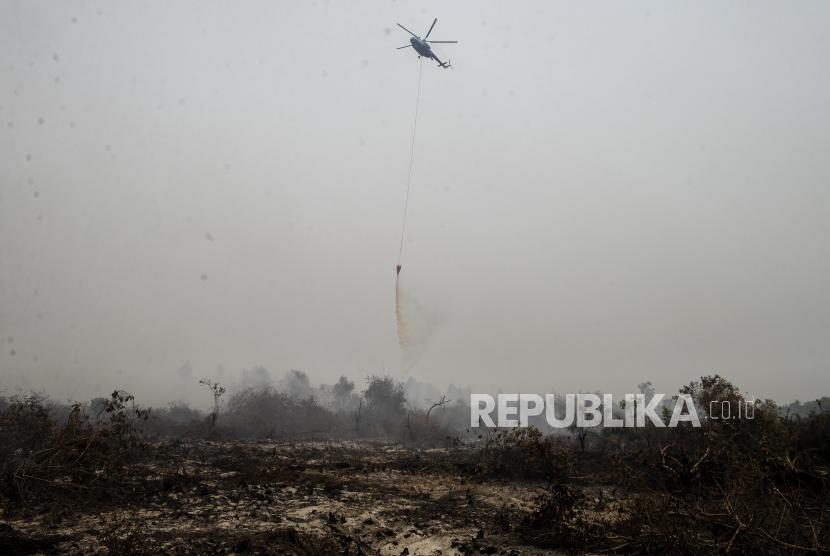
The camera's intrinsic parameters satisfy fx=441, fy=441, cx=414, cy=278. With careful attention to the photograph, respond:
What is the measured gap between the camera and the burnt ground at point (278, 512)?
657cm

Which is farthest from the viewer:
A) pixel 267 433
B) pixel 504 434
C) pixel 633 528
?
pixel 267 433

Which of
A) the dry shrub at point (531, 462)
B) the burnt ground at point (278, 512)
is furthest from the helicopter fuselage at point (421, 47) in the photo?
the burnt ground at point (278, 512)

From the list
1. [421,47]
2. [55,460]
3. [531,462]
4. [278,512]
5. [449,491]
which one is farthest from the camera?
[421,47]

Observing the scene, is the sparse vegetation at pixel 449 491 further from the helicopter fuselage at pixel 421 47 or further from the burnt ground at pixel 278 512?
the helicopter fuselage at pixel 421 47

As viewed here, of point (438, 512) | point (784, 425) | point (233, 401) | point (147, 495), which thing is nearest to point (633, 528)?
point (438, 512)

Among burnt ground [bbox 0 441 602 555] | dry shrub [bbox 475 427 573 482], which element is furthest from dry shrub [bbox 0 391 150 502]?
dry shrub [bbox 475 427 573 482]

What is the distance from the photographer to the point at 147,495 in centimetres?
955

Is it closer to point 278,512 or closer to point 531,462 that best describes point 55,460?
point 278,512

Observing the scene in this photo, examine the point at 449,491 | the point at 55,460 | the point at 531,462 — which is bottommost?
the point at 449,491

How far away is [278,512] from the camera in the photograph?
28.1 feet

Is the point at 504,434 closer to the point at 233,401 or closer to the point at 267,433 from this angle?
the point at 267,433

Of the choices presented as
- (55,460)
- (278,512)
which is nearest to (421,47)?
(278,512)

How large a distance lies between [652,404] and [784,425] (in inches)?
229

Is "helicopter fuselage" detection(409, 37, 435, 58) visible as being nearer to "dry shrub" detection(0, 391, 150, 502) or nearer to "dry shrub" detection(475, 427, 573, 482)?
"dry shrub" detection(475, 427, 573, 482)
